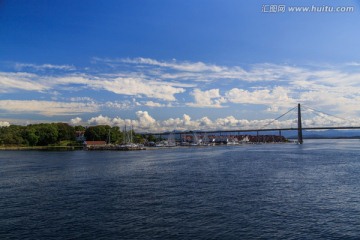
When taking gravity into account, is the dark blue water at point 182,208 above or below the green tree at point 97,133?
below

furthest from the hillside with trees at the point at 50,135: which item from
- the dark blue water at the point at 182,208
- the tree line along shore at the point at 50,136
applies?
the dark blue water at the point at 182,208

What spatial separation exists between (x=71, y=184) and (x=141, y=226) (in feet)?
50.4

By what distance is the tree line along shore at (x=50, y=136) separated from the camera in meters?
120

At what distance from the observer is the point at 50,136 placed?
125375mm

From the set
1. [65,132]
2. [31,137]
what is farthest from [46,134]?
[65,132]

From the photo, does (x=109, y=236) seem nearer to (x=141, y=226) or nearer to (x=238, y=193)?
(x=141, y=226)

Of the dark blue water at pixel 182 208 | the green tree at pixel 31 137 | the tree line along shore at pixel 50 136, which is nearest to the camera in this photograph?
the dark blue water at pixel 182 208

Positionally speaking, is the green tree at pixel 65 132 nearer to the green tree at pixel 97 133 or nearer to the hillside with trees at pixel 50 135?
the hillside with trees at pixel 50 135

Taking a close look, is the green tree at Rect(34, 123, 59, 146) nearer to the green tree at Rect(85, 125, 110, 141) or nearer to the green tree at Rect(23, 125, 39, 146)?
the green tree at Rect(23, 125, 39, 146)

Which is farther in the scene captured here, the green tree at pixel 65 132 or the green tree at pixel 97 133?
the green tree at pixel 65 132

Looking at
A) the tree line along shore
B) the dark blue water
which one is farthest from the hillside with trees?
the dark blue water

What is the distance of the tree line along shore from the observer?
11956cm

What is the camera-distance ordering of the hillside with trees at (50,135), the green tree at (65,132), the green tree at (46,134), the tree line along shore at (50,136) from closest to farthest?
the tree line along shore at (50,136)
the hillside with trees at (50,135)
the green tree at (46,134)
the green tree at (65,132)

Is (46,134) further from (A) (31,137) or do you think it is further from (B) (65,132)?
(B) (65,132)
